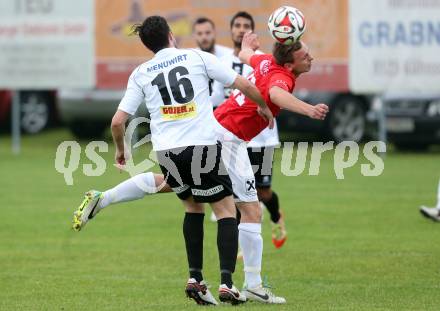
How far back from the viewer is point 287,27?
867 centimetres

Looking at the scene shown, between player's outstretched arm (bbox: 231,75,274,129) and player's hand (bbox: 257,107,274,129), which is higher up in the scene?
Result: player's outstretched arm (bbox: 231,75,274,129)

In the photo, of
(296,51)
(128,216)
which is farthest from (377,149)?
(296,51)

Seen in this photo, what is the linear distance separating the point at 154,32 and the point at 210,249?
379 cm

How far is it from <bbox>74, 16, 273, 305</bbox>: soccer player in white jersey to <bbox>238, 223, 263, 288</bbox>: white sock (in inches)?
10.3

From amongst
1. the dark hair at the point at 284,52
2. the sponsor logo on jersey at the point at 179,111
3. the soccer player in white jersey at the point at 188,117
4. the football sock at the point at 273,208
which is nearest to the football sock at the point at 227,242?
the soccer player in white jersey at the point at 188,117

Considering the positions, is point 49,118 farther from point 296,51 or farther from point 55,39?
point 296,51

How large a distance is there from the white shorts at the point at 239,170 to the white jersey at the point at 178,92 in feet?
1.64

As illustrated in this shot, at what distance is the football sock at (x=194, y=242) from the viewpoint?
8453mm

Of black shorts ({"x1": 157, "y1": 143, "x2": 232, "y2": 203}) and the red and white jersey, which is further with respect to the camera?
the red and white jersey

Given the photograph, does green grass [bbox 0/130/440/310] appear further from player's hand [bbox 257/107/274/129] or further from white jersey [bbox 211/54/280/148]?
player's hand [bbox 257/107/274/129]

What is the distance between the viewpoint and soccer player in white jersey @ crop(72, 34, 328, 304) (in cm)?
850

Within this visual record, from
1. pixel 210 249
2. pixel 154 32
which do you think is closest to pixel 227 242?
pixel 154 32

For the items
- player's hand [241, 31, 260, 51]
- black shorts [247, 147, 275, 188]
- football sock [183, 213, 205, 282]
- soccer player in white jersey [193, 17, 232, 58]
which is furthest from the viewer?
soccer player in white jersey [193, 17, 232, 58]

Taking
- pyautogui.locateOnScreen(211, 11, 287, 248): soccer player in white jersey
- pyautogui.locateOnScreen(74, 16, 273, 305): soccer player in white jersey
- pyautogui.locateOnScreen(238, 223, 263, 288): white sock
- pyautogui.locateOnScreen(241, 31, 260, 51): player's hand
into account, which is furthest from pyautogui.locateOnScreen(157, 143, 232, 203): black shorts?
pyautogui.locateOnScreen(211, 11, 287, 248): soccer player in white jersey
